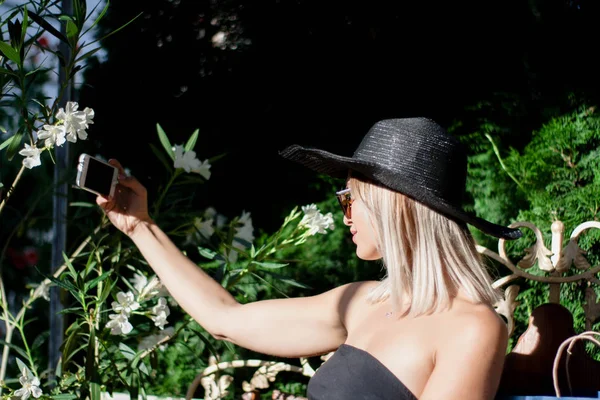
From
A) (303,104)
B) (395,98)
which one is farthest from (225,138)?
(395,98)

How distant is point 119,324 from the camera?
211cm

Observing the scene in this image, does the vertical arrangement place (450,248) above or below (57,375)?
above

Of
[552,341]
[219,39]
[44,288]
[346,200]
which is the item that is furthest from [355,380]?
[219,39]

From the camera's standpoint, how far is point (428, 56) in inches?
120

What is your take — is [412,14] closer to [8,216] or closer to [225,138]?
[225,138]

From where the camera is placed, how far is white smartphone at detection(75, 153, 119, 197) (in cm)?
188

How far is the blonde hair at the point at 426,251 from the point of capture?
1.72 meters

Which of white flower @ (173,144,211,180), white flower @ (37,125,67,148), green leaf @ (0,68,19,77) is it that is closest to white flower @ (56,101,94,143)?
white flower @ (37,125,67,148)

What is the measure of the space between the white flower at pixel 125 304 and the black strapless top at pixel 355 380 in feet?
1.84

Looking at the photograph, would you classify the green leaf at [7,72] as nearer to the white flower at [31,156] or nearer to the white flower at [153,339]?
the white flower at [31,156]

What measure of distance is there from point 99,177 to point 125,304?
0.38 meters

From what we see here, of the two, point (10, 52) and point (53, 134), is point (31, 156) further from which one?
point (10, 52)

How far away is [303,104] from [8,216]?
4.09 ft

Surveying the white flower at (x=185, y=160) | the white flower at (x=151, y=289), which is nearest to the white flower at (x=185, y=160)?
the white flower at (x=185, y=160)
